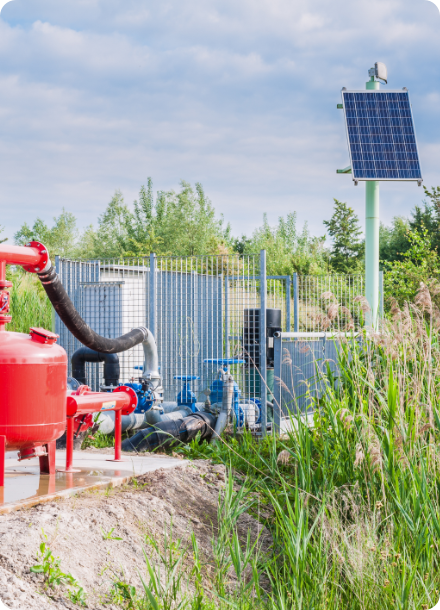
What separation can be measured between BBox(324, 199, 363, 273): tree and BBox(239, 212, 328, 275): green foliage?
1020mm

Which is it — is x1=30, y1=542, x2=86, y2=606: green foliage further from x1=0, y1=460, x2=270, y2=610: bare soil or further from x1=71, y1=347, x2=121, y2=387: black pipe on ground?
x1=71, y1=347, x2=121, y2=387: black pipe on ground

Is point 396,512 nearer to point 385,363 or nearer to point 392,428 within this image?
point 392,428

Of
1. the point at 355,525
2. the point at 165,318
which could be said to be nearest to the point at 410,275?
the point at 165,318

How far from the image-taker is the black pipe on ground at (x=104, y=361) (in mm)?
8359

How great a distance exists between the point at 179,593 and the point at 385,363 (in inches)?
105

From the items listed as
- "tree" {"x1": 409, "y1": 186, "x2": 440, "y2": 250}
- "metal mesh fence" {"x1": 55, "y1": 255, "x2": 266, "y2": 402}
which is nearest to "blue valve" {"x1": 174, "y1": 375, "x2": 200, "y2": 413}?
"metal mesh fence" {"x1": 55, "y1": 255, "x2": 266, "y2": 402}

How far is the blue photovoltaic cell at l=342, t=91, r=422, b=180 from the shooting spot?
8.34m

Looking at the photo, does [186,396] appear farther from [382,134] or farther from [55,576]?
[55,576]

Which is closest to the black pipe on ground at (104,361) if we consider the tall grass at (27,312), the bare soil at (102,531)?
the bare soil at (102,531)

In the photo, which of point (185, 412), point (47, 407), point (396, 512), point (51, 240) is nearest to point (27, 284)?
point (185, 412)

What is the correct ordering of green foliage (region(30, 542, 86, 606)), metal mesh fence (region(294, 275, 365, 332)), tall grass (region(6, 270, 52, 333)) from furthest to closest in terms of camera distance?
tall grass (region(6, 270, 52, 333)) < metal mesh fence (region(294, 275, 365, 332)) < green foliage (region(30, 542, 86, 606))

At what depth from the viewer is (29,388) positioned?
4414 mm

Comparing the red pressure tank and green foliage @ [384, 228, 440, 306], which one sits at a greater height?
green foliage @ [384, 228, 440, 306]

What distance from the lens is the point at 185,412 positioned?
27.6 feet
